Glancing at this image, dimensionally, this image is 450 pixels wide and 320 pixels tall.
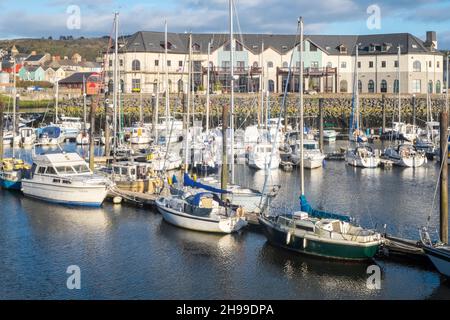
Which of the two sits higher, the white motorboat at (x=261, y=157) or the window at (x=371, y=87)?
the window at (x=371, y=87)

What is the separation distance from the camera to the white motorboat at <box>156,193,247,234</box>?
3228 centimetres

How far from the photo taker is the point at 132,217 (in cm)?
3744

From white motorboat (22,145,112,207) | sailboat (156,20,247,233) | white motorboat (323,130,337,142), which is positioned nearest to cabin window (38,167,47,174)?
white motorboat (22,145,112,207)

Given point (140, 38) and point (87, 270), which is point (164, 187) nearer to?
point (87, 270)

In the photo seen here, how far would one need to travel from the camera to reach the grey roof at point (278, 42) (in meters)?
99.2

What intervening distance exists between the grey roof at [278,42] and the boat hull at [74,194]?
194 feet

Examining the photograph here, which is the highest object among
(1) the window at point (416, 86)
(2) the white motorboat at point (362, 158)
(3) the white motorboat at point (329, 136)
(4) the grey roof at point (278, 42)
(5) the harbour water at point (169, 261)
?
(4) the grey roof at point (278, 42)

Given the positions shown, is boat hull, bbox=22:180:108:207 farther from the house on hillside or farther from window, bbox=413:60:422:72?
the house on hillside

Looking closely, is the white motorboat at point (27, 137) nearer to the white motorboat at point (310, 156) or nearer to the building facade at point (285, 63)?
the building facade at point (285, 63)

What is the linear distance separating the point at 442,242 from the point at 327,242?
4.52 metres

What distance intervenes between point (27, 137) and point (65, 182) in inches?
1600

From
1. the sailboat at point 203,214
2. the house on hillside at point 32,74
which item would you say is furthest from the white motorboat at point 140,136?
the house on hillside at point 32,74

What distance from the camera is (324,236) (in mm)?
28031
